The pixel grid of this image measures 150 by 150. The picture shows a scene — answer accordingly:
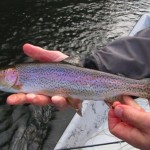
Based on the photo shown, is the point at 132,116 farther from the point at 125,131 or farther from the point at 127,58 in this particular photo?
the point at 127,58

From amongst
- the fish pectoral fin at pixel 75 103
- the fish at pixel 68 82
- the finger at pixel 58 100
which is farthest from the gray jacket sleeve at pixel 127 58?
the finger at pixel 58 100

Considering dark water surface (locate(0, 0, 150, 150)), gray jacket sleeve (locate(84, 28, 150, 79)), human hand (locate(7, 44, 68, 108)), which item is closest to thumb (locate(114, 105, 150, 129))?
human hand (locate(7, 44, 68, 108))

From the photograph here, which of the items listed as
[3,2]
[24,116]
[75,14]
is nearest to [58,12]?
[75,14]

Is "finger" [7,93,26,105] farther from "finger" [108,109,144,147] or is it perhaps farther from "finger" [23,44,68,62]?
"finger" [108,109,144,147]

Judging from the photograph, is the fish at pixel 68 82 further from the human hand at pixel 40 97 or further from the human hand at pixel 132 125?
the human hand at pixel 132 125

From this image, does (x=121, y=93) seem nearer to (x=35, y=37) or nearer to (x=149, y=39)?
(x=149, y=39)

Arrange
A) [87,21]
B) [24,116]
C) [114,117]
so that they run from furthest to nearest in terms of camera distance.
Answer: [87,21] → [24,116] → [114,117]
